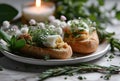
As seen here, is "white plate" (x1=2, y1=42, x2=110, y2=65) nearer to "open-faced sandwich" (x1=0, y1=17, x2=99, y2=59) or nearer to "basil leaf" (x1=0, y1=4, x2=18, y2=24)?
"open-faced sandwich" (x1=0, y1=17, x2=99, y2=59)

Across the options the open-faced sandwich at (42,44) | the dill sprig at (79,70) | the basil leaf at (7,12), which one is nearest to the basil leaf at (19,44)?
the open-faced sandwich at (42,44)

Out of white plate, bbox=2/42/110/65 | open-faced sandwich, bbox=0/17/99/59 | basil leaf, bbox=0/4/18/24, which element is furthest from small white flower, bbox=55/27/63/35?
basil leaf, bbox=0/4/18/24

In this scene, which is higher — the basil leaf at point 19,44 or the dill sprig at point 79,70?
the basil leaf at point 19,44

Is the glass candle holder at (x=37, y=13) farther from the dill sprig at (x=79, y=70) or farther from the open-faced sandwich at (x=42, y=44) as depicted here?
the dill sprig at (x=79, y=70)

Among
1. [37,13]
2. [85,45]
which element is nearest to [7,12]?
[37,13]

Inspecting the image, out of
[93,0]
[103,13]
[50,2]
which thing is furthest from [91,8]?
[93,0]

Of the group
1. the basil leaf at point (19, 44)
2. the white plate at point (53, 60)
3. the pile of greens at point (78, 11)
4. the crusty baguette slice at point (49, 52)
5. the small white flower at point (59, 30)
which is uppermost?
the pile of greens at point (78, 11)
